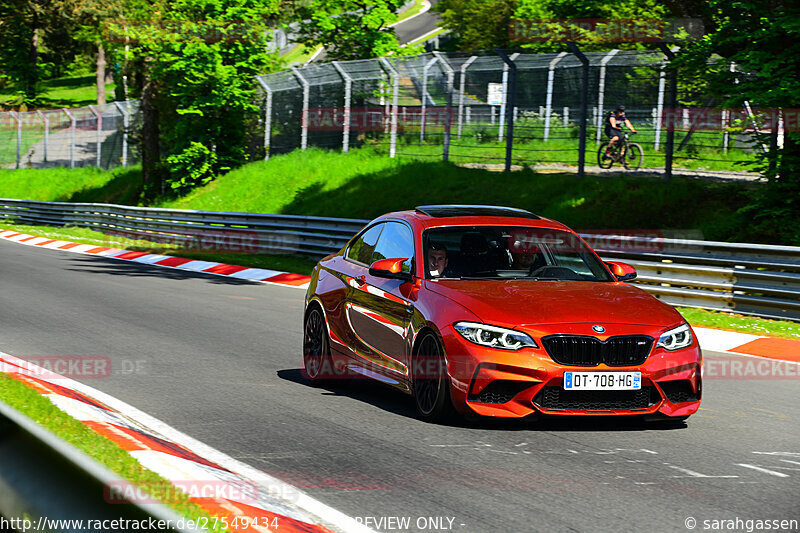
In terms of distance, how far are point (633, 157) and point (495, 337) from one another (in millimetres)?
16536

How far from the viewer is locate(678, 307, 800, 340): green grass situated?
1280cm

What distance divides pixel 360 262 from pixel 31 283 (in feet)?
34.5

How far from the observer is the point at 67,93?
356 feet

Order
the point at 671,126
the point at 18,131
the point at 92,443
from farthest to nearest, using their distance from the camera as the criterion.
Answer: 1. the point at 18,131
2. the point at 671,126
3. the point at 92,443

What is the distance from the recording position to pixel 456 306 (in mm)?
6953

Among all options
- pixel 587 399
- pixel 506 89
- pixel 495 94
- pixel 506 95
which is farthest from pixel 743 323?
pixel 495 94

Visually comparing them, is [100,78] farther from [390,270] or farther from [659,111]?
[390,270]

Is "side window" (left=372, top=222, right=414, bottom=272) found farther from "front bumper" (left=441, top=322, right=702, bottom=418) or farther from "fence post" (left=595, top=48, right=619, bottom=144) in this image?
"fence post" (left=595, top=48, right=619, bottom=144)

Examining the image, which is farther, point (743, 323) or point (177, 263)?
point (177, 263)

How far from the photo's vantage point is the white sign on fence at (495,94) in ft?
80.1

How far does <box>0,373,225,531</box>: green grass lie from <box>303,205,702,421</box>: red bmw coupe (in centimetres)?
230

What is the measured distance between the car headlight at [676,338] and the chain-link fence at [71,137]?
38802mm

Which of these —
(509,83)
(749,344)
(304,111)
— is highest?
(509,83)

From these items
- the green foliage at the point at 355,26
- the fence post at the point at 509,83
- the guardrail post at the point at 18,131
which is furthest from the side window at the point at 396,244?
the guardrail post at the point at 18,131
